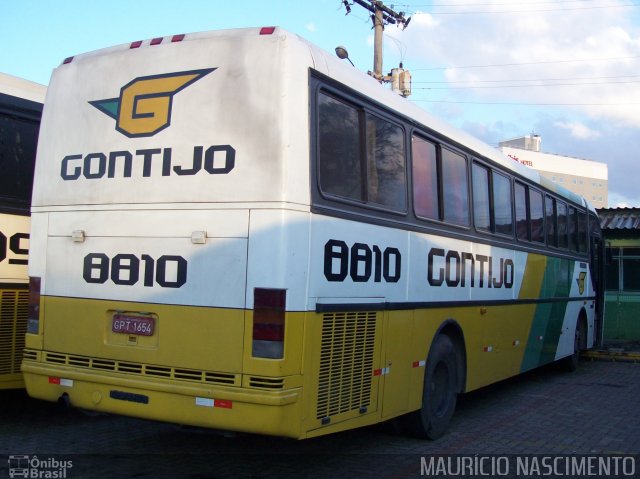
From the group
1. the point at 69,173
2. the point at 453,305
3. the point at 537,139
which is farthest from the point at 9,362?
the point at 537,139

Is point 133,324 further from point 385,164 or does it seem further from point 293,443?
point 385,164

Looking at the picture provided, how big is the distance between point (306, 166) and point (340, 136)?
2.06 ft

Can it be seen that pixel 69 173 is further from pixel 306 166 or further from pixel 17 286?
pixel 306 166

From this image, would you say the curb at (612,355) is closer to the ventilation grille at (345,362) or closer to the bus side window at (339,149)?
the ventilation grille at (345,362)

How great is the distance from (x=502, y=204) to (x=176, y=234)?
521 centimetres

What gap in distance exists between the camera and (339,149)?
5520mm

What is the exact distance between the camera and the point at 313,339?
5.05 meters

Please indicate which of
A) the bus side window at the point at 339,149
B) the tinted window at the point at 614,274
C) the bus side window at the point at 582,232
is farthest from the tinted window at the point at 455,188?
the tinted window at the point at 614,274

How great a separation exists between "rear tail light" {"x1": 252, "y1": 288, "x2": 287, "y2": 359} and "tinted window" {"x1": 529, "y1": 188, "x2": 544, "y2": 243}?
6.43m

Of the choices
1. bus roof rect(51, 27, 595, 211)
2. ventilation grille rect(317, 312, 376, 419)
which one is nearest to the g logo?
bus roof rect(51, 27, 595, 211)

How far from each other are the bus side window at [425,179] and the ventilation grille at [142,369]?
2.70m

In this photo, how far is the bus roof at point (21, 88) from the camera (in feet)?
24.0

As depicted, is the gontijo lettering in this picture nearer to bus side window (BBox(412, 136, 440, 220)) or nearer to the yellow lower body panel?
bus side window (BBox(412, 136, 440, 220))

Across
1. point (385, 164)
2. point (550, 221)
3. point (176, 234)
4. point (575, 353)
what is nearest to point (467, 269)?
point (385, 164)
